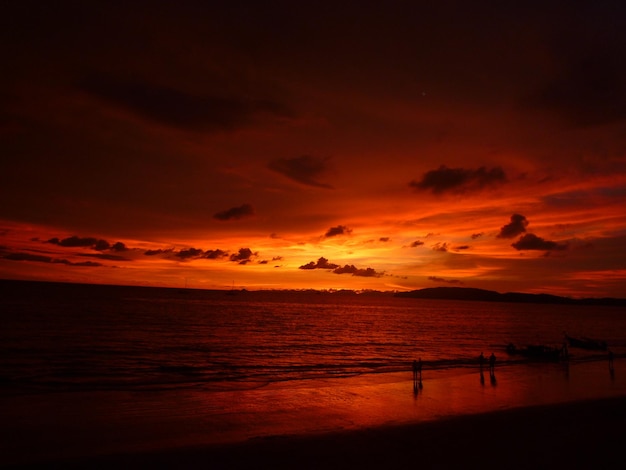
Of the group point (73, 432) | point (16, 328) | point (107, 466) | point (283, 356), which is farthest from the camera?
point (16, 328)

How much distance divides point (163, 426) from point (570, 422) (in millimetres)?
17828

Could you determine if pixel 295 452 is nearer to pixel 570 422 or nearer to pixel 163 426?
pixel 163 426

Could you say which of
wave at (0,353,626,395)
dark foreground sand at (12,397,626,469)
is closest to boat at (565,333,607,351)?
wave at (0,353,626,395)

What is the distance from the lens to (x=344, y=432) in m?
18.6

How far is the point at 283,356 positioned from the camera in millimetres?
48469

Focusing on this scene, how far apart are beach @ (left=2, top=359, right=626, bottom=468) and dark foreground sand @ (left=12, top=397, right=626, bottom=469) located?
4cm

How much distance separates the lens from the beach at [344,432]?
49.9 feet

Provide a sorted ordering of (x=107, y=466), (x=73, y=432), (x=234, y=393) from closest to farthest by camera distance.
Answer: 1. (x=107, y=466)
2. (x=73, y=432)
3. (x=234, y=393)

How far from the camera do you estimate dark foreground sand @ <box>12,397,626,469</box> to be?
1478 centimetres

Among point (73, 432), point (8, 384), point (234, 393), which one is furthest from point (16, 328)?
point (73, 432)

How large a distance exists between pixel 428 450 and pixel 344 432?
380 cm

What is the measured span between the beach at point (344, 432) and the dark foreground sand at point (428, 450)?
0.04 metres

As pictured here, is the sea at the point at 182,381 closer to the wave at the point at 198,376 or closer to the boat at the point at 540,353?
the wave at the point at 198,376

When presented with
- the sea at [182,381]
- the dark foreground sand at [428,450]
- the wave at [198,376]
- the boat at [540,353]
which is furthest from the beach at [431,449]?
the boat at [540,353]
